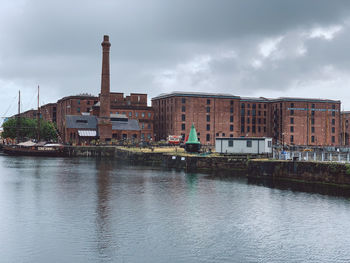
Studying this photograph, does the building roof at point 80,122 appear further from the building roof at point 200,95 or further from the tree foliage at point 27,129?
the building roof at point 200,95

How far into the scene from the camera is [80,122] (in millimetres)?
144375

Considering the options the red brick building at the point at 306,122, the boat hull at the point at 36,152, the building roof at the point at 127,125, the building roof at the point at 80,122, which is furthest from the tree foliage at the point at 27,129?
the red brick building at the point at 306,122

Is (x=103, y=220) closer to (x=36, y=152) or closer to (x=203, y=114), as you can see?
(x=36, y=152)

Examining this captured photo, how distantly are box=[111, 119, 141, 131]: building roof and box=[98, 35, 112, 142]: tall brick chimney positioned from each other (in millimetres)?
4543

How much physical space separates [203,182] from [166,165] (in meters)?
25.1

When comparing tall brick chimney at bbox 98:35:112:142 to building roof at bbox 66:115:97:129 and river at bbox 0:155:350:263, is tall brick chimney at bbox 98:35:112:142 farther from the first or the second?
river at bbox 0:155:350:263

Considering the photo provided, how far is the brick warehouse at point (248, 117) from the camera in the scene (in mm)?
140000

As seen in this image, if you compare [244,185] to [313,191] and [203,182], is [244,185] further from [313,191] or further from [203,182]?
[313,191]

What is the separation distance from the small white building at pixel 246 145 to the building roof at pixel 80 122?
262ft

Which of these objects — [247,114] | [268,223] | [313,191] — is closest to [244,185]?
[313,191]

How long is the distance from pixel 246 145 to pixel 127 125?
→ 267ft


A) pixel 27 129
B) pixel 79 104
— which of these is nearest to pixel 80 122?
pixel 27 129

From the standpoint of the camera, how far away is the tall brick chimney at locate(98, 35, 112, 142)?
13112 cm

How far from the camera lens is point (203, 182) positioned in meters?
55.4
